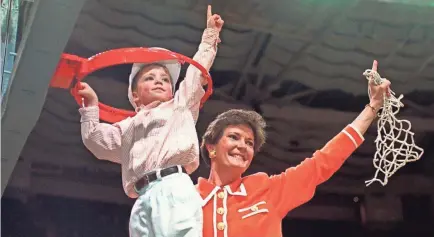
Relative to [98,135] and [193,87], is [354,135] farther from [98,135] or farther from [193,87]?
[98,135]

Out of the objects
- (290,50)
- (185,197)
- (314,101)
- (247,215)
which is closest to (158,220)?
(185,197)

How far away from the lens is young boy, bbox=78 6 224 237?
5.49ft

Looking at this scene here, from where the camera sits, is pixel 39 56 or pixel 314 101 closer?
pixel 39 56

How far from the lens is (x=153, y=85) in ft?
6.20

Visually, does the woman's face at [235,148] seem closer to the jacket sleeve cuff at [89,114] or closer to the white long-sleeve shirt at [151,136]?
the white long-sleeve shirt at [151,136]

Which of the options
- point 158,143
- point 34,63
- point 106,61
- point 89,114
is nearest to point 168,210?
point 158,143

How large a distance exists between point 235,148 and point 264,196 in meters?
0.14

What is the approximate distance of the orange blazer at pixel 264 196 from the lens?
181cm

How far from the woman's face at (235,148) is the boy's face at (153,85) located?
18 cm

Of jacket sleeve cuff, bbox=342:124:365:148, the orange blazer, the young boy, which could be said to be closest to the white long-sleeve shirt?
the young boy

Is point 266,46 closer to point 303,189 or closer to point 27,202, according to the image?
point 303,189

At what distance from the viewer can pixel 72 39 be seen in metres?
2.87

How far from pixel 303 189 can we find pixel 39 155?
1839 mm

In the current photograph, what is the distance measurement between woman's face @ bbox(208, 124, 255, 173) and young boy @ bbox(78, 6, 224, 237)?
12 centimetres
